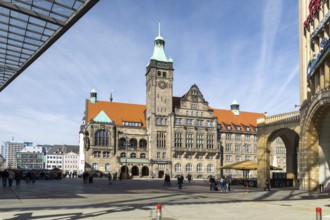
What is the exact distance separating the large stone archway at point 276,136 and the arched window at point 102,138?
4735 centimetres

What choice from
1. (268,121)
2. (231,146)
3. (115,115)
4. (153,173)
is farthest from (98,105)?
(268,121)

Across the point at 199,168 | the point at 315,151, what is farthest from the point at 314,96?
the point at 199,168

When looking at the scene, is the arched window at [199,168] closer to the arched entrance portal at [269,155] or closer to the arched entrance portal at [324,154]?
the arched entrance portal at [269,155]

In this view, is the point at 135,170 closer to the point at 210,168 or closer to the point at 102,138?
the point at 102,138

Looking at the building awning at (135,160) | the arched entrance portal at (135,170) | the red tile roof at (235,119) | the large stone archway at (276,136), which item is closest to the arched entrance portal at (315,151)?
the large stone archway at (276,136)

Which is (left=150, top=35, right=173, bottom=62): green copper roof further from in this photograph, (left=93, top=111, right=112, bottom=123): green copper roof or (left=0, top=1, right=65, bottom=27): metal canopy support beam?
(left=0, top=1, right=65, bottom=27): metal canopy support beam

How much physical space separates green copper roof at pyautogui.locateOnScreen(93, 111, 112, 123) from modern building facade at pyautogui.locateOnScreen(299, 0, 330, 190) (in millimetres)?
56029

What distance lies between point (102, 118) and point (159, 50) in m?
21.7

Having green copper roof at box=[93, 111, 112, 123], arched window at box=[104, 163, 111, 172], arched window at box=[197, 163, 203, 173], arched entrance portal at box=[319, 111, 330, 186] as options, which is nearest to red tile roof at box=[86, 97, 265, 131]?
green copper roof at box=[93, 111, 112, 123]

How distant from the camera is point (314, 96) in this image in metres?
32.8

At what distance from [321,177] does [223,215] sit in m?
20.8

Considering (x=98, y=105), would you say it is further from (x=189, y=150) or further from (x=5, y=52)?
(x=5, y=52)

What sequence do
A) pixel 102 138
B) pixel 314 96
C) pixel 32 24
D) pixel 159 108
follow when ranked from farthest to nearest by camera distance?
1. pixel 159 108
2. pixel 102 138
3. pixel 314 96
4. pixel 32 24

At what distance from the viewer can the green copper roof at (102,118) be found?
285 feet
